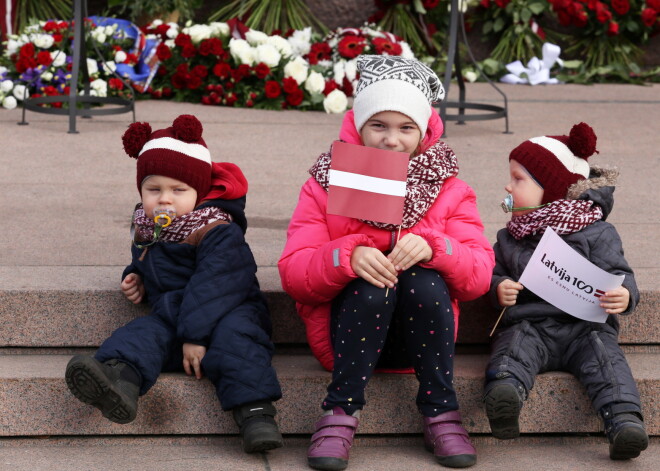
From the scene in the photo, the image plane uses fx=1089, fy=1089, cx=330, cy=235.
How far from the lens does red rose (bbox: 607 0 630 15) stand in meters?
9.23

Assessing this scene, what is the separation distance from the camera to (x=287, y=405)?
3.45 m

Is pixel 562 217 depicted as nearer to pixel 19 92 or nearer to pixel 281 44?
pixel 281 44

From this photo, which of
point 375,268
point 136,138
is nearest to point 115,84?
point 136,138

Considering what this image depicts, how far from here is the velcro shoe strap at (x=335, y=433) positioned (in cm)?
321

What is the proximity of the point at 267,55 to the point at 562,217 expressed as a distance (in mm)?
4204

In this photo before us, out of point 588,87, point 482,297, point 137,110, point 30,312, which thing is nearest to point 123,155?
point 137,110

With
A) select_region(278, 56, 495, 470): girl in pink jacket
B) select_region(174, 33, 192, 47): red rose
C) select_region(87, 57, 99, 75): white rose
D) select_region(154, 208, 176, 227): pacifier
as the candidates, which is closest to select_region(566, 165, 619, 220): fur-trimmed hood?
select_region(278, 56, 495, 470): girl in pink jacket

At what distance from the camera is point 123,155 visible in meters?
6.02

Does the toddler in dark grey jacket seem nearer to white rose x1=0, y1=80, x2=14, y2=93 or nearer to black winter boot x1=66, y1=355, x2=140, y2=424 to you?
black winter boot x1=66, y1=355, x2=140, y2=424

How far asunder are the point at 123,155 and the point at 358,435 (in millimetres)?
3028

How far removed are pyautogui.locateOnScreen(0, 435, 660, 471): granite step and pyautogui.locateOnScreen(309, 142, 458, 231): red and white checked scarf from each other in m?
0.71

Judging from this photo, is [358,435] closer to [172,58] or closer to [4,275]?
[4,275]

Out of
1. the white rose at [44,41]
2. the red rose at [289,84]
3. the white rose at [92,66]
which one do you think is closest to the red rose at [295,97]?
the red rose at [289,84]

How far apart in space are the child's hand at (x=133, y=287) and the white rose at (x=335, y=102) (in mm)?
4178
